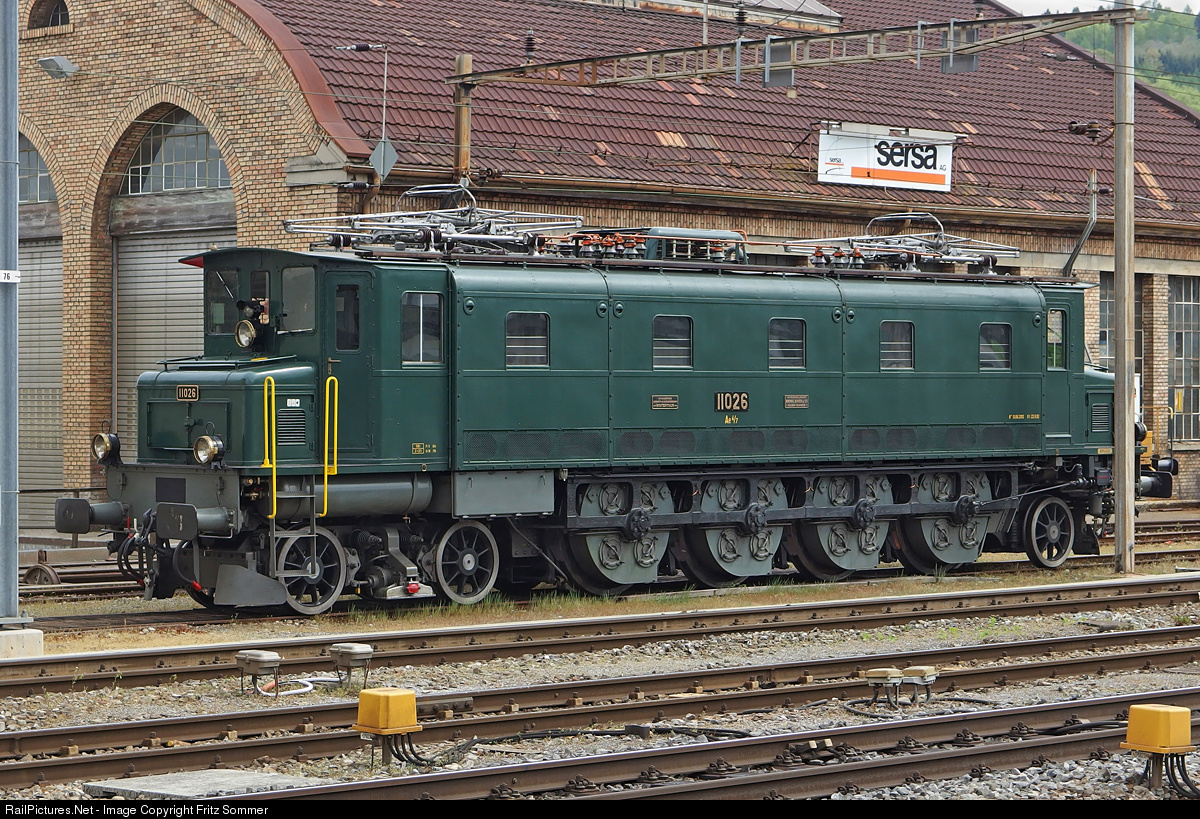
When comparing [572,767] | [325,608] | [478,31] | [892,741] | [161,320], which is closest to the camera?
[572,767]

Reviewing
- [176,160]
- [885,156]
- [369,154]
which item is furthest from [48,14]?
[885,156]

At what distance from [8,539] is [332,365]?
3.74 m

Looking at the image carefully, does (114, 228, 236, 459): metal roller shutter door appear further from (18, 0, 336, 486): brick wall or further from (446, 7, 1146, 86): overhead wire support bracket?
(446, 7, 1146, 86): overhead wire support bracket

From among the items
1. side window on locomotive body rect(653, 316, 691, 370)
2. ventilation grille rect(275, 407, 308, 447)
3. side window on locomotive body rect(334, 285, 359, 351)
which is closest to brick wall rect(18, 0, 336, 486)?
side window on locomotive body rect(653, 316, 691, 370)

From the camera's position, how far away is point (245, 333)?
57.3 ft

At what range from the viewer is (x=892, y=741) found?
10.5m

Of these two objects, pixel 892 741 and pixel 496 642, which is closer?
pixel 892 741

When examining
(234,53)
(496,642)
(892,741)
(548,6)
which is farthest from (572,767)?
(548,6)

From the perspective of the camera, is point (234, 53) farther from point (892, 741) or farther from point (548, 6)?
point (892, 741)

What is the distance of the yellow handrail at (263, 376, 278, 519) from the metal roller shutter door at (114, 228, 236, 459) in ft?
38.3

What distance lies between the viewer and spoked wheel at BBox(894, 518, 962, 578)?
21500mm

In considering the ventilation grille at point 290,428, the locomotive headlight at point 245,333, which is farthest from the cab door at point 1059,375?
the locomotive headlight at point 245,333

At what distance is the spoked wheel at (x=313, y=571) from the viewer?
16547 mm

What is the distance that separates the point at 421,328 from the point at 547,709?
6.38 m
